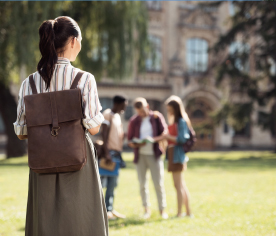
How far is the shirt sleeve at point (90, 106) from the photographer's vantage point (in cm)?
296

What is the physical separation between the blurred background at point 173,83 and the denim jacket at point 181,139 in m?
0.95

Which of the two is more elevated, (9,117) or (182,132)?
(182,132)

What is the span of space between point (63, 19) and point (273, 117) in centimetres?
2123

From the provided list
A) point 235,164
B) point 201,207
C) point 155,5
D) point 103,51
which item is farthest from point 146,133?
point 155,5

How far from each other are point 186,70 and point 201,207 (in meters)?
26.5

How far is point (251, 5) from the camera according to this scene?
23.1m

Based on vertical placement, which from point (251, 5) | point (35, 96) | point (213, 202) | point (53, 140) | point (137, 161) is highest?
point (251, 5)

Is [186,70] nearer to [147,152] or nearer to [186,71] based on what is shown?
[186,71]

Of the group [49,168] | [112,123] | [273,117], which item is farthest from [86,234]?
[273,117]

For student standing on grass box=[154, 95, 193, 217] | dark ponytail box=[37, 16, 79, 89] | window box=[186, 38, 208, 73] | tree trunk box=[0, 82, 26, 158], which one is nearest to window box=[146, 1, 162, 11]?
window box=[186, 38, 208, 73]

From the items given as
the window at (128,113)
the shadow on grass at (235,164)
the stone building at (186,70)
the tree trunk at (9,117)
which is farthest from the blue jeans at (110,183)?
the window at (128,113)

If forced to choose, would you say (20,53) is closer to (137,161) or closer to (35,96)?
(137,161)

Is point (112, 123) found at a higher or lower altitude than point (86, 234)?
higher

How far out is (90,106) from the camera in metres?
2.97
